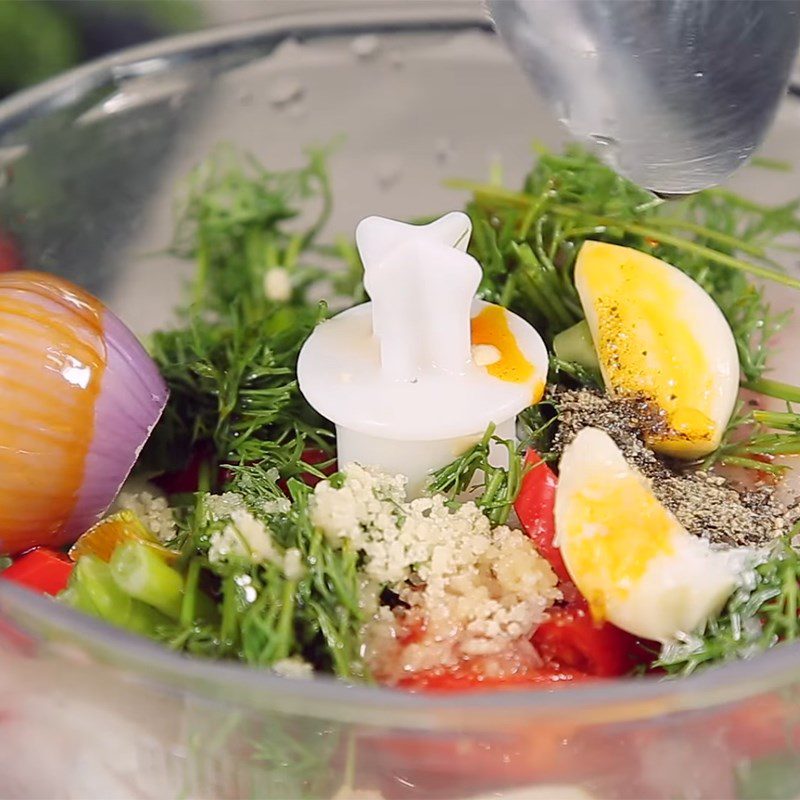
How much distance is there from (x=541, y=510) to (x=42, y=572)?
286 millimetres

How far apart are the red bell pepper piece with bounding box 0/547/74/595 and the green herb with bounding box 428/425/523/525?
216 millimetres

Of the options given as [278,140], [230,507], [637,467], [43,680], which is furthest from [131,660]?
[278,140]

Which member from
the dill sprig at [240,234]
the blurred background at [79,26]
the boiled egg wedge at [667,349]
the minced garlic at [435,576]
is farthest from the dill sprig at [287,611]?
the blurred background at [79,26]

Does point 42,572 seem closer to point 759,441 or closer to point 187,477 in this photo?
point 187,477

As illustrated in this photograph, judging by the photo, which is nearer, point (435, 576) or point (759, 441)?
point (435, 576)

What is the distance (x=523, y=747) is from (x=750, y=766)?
126mm

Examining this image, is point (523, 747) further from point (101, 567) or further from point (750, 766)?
point (101, 567)

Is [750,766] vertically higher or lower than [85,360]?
lower

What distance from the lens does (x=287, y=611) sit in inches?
22.3

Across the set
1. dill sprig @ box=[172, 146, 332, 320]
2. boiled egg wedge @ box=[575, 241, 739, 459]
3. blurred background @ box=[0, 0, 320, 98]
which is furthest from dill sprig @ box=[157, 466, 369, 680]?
blurred background @ box=[0, 0, 320, 98]

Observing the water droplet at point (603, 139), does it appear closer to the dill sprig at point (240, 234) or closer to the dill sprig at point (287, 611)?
the dill sprig at point (287, 611)

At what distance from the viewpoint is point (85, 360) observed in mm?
688

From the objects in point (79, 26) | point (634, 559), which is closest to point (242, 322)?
point (634, 559)

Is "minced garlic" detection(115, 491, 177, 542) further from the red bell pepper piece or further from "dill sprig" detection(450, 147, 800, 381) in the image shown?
"dill sprig" detection(450, 147, 800, 381)
